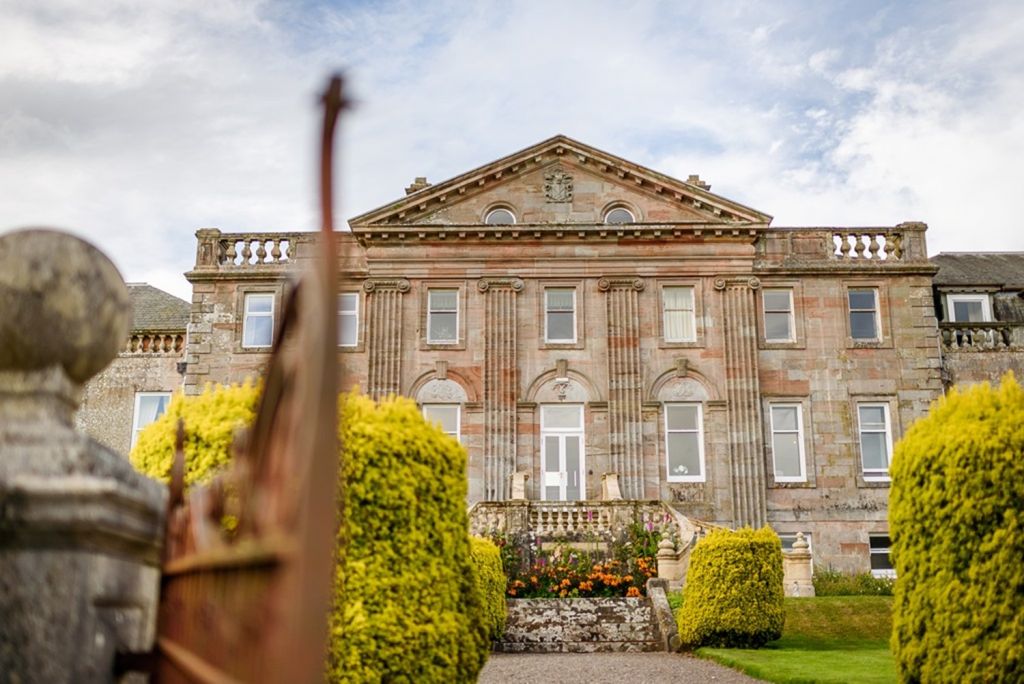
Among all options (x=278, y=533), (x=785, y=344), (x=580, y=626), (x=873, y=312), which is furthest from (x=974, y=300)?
(x=278, y=533)

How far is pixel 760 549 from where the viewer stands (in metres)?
18.0

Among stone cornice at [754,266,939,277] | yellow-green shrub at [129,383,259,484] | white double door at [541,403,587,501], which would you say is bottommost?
yellow-green shrub at [129,383,259,484]

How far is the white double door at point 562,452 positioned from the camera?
95.9ft

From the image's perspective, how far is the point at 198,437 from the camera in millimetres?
7363

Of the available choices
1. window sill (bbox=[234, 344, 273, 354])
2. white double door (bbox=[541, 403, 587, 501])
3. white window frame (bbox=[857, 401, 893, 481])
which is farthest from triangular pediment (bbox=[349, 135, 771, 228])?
white window frame (bbox=[857, 401, 893, 481])

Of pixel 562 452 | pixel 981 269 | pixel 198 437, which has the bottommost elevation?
pixel 198 437

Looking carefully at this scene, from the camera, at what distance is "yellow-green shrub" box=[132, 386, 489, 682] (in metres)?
7.20

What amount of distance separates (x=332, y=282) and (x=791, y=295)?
30.8m

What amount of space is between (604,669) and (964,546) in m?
7.73

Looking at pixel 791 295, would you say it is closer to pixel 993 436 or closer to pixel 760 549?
pixel 760 549

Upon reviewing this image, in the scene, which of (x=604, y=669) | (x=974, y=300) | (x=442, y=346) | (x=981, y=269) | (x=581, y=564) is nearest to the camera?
(x=604, y=669)

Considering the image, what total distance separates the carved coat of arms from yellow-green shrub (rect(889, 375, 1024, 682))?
2246 cm

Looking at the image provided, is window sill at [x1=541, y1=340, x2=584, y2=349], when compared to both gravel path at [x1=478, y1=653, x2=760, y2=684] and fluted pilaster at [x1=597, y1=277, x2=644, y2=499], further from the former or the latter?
gravel path at [x1=478, y1=653, x2=760, y2=684]

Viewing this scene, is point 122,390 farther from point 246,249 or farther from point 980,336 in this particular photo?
point 980,336
